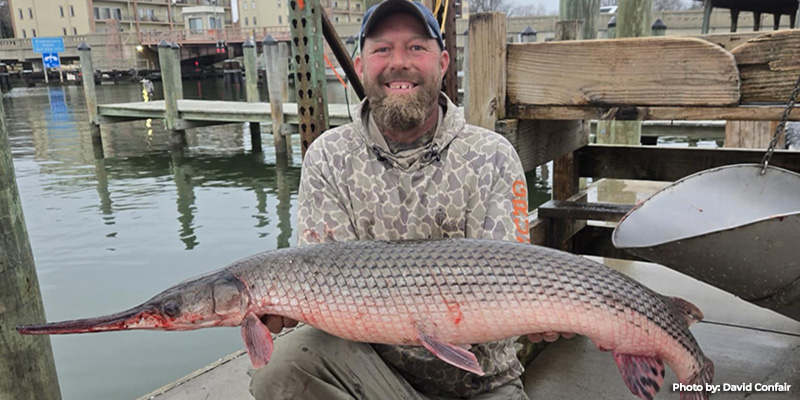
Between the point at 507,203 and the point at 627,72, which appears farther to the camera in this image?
the point at 627,72

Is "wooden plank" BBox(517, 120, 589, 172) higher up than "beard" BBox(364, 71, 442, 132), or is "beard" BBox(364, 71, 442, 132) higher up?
"beard" BBox(364, 71, 442, 132)

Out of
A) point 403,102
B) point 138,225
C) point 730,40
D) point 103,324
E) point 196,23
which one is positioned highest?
point 196,23

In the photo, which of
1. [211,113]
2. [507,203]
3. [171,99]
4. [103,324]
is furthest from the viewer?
[171,99]

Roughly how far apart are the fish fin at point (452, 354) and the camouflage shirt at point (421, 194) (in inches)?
24.7

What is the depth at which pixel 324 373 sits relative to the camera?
253 centimetres

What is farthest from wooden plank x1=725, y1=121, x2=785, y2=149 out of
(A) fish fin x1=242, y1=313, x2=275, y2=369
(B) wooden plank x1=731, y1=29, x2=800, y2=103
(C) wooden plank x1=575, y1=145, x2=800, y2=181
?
(A) fish fin x1=242, y1=313, x2=275, y2=369

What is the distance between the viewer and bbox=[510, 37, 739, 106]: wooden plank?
10.3 ft

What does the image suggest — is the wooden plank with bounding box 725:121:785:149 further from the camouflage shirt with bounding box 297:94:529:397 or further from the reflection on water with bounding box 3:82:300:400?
the reflection on water with bounding box 3:82:300:400

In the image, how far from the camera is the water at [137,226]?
6.61 m

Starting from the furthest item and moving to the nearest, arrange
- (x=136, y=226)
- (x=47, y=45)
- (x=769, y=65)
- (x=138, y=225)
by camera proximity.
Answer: (x=47, y=45) → (x=138, y=225) → (x=136, y=226) → (x=769, y=65)

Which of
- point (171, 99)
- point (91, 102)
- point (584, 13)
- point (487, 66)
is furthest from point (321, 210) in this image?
point (91, 102)

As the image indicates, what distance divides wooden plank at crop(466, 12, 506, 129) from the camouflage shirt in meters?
0.67

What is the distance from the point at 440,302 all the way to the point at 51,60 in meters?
67.4

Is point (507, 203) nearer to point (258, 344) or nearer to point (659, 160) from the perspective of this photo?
point (258, 344)
